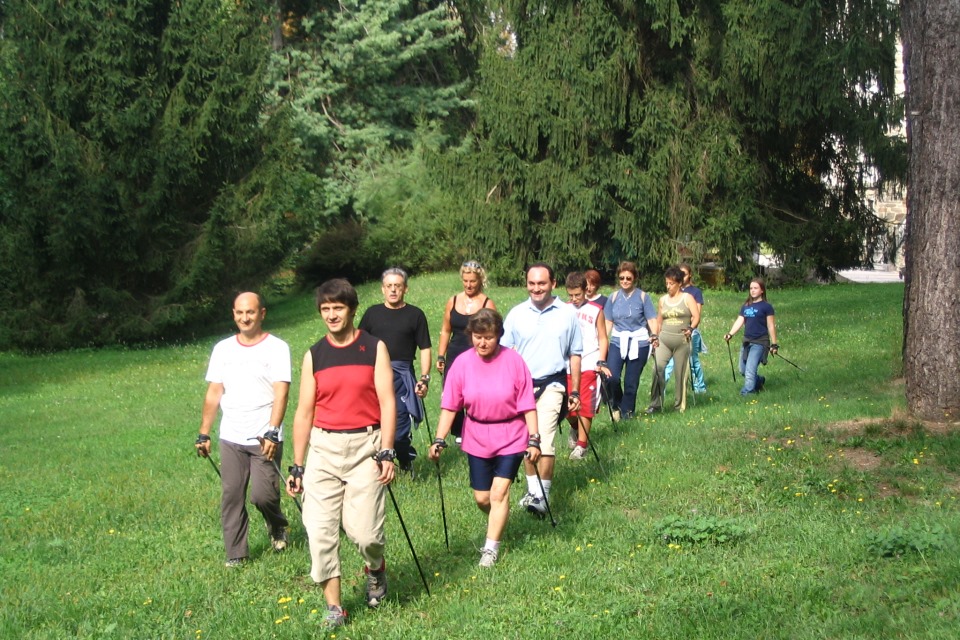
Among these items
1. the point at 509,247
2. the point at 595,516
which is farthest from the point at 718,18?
the point at 595,516

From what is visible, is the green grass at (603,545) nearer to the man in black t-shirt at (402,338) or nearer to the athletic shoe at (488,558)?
the athletic shoe at (488,558)

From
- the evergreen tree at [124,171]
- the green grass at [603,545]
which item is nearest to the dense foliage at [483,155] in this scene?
the evergreen tree at [124,171]

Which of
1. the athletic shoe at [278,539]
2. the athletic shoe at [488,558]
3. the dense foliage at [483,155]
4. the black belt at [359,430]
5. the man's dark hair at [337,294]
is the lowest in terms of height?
the athletic shoe at [278,539]

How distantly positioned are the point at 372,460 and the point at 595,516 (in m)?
2.77

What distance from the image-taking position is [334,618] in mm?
6613

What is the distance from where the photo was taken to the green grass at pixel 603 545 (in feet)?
21.4

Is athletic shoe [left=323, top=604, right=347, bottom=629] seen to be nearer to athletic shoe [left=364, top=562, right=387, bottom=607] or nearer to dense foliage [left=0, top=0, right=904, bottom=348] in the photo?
athletic shoe [left=364, top=562, right=387, bottom=607]

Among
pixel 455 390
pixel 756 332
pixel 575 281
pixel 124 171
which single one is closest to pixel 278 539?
pixel 455 390

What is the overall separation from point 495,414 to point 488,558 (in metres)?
0.99

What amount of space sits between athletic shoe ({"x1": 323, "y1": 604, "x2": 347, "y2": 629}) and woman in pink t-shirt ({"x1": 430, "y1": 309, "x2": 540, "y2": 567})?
134 centimetres

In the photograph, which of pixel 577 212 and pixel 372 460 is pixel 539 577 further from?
pixel 577 212

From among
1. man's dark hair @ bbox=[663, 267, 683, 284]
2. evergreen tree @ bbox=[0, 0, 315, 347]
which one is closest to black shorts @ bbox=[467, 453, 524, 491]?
man's dark hair @ bbox=[663, 267, 683, 284]

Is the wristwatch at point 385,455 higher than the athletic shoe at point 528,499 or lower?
higher

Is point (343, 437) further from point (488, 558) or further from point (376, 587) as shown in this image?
point (488, 558)
